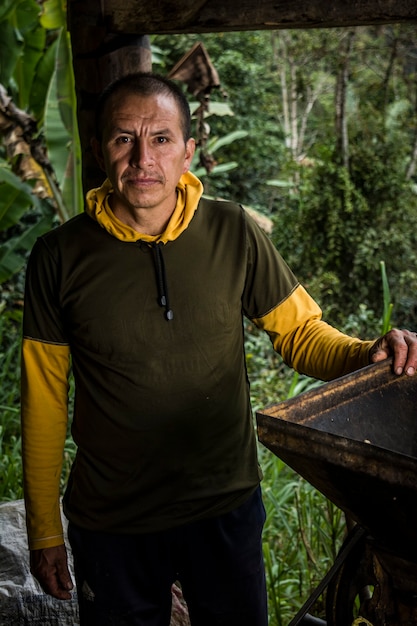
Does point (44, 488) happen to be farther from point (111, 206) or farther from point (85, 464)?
point (111, 206)

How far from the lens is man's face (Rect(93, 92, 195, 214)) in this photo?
1721 mm

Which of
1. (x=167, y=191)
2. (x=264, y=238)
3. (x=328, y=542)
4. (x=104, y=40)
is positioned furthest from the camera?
(x=328, y=542)

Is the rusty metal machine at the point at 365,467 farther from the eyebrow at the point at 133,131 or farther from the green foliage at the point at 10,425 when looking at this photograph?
the green foliage at the point at 10,425

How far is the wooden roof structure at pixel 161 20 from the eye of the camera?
2.27 meters

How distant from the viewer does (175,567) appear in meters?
1.88

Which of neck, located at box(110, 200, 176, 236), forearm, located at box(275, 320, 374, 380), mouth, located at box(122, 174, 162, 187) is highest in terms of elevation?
mouth, located at box(122, 174, 162, 187)

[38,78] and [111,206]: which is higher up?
[38,78]

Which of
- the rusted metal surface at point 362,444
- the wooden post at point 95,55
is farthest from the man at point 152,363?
the wooden post at point 95,55

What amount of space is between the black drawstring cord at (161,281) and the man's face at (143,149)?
0.33ft

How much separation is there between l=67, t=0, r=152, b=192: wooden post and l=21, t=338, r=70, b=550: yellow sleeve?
102 cm

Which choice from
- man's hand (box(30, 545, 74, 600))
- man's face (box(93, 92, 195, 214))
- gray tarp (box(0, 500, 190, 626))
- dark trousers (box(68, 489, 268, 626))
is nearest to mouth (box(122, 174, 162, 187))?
man's face (box(93, 92, 195, 214))

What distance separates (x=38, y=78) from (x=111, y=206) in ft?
8.80

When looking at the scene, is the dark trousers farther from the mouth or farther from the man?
the mouth

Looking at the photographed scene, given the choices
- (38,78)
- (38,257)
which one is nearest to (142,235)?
(38,257)
